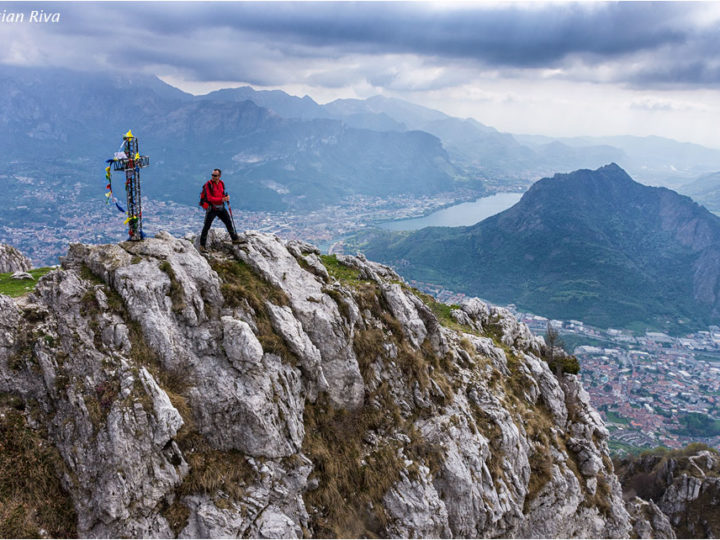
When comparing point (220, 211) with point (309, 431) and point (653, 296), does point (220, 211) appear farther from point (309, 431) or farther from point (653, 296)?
point (653, 296)

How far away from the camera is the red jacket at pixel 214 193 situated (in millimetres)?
20305

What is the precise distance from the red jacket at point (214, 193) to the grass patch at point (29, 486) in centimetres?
1120

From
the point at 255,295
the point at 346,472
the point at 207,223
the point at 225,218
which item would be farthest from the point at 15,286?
the point at 346,472

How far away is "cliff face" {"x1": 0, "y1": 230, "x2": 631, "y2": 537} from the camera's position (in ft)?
45.9

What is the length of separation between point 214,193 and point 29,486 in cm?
1316

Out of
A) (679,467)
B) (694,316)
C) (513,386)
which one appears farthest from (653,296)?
(513,386)

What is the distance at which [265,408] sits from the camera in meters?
16.2

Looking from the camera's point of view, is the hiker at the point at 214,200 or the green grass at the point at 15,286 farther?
the hiker at the point at 214,200

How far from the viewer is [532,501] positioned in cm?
2269

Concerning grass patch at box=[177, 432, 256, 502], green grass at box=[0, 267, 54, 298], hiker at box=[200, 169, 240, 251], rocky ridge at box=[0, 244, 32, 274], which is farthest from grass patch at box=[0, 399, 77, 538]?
rocky ridge at box=[0, 244, 32, 274]

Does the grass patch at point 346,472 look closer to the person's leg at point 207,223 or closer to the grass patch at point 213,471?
the grass patch at point 213,471

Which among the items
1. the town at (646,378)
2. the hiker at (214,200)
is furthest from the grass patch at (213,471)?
the town at (646,378)

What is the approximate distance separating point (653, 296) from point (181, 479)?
22908 cm

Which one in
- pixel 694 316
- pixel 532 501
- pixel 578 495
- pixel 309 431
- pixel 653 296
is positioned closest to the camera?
pixel 309 431
